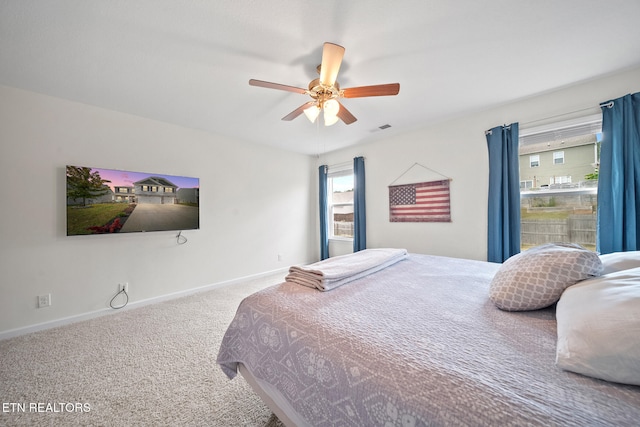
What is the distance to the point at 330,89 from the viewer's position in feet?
5.97

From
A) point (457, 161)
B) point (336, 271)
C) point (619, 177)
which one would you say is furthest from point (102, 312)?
point (619, 177)

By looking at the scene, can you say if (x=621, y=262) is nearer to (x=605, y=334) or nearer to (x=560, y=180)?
(x=605, y=334)

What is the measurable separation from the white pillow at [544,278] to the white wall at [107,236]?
3.41m

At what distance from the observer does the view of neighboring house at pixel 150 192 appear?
258 centimetres

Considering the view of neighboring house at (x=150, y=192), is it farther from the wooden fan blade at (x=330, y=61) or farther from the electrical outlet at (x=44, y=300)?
the wooden fan blade at (x=330, y=61)

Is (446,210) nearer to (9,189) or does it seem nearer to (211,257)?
(211,257)

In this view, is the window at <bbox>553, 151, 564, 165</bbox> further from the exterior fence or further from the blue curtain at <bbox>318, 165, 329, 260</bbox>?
the blue curtain at <bbox>318, 165, 329, 260</bbox>

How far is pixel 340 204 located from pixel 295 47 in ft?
10.2

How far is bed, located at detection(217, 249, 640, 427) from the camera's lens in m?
0.55

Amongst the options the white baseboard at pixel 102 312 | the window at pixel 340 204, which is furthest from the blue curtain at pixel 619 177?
the white baseboard at pixel 102 312

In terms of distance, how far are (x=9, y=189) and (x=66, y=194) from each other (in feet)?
1.22

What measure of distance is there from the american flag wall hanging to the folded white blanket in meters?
1.67

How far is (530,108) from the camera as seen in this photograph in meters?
2.49

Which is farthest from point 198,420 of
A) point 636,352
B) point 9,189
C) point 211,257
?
point 9,189
